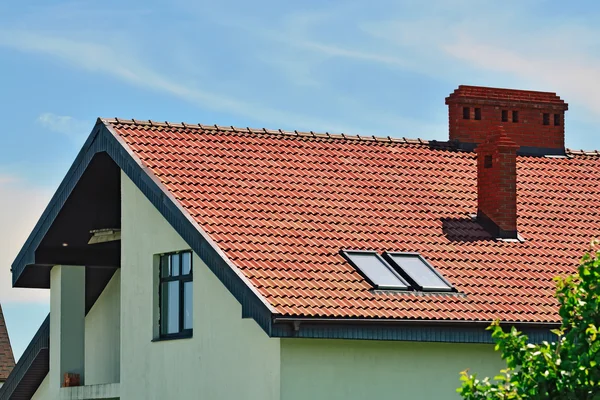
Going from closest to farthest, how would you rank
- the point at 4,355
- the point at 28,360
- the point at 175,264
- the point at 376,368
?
the point at 376,368 → the point at 175,264 → the point at 28,360 → the point at 4,355

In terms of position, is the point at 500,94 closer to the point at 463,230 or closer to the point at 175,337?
the point at 463,230

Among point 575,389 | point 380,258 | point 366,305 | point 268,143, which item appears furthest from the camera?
point 268,143

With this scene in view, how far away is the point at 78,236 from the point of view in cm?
2633

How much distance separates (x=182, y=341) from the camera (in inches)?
861

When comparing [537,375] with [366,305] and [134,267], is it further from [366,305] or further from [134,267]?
[134,267]

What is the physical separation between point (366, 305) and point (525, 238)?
16.7 feet

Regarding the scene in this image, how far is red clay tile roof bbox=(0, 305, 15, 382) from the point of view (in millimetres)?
43062

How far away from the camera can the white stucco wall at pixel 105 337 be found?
26422 mm

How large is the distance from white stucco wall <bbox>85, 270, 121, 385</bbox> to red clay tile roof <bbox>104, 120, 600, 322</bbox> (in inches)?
160

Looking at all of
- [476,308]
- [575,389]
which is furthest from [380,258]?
[575,389]

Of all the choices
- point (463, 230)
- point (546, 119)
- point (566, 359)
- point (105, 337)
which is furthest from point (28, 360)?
point (566, 359)

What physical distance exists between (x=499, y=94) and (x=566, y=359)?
16.2 m

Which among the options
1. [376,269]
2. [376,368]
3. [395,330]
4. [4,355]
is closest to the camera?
[395,330]

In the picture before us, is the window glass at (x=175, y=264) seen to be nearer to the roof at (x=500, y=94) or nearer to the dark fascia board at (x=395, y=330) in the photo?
the dark fascia board at (x=395, y=330)
